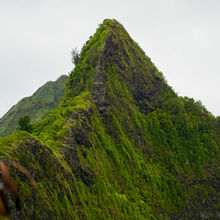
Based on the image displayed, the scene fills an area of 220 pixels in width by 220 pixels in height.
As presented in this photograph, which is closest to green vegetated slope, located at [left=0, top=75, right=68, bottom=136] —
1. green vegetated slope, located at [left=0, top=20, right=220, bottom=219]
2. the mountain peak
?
the mountain peak

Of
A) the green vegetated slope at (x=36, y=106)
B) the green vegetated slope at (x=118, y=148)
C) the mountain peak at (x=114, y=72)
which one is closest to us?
the green vegetated slope at (x=118, y=148)

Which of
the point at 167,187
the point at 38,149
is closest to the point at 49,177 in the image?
the point at 38,149

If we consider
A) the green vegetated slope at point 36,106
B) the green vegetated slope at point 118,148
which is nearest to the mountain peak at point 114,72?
the green vegetated slope at point 118,148

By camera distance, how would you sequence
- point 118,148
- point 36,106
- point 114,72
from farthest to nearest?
point 36,106 < point 114,72 < point 118,148

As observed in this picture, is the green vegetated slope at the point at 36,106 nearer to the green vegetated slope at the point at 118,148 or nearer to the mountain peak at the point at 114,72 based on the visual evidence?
the mountain peak at the point at 114,72

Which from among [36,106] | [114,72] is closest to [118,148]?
[114,72]

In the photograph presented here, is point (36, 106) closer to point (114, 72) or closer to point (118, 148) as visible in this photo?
point (114, 72)

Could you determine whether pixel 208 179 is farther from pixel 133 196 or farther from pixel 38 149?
pixel 38 149

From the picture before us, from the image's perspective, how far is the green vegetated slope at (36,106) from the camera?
90.9 meters

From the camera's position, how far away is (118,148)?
38.3 m

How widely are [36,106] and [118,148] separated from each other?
71.4 m

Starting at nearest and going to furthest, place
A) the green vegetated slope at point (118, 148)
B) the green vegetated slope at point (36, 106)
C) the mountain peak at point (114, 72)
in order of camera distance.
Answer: the green vegetated slope at point (118, 148)
the mountain peak at point (114, 72)
the green vegetated slope at point (36, 106)

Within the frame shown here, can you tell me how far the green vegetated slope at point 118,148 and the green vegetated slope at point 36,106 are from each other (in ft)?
138

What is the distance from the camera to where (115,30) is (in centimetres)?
5656
